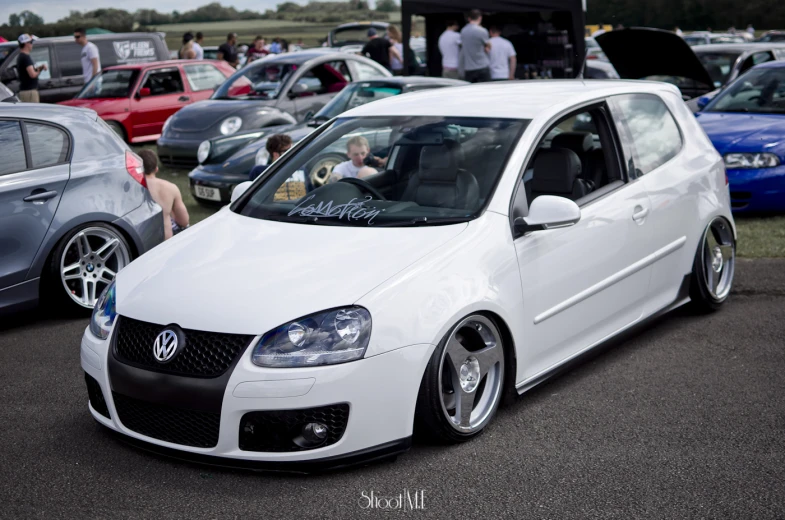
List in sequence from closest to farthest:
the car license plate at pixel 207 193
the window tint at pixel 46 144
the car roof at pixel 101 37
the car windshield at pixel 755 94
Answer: the window tint at pixel 46 144 → the car windshield at pixel 755 94 → the car license plate at pixel 207 193 → the car roof at pixel 101 37

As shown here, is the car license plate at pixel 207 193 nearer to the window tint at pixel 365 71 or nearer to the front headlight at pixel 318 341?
the window tint at pixel 365 71

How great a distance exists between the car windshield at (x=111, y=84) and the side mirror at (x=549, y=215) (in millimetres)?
13220

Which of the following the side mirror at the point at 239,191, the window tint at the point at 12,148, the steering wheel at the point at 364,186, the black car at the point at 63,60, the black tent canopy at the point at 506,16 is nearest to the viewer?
the steering wheel at the point at 364,186

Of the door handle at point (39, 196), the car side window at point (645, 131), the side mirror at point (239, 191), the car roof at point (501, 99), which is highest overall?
the car roof at point (501, 99)

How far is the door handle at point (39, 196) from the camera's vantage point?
6.25 m

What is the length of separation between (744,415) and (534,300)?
111 cm

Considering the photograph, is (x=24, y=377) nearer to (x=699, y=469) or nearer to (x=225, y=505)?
(x=225, y=505)

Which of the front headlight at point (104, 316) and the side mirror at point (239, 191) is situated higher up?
the side mirror at point (239, 191)

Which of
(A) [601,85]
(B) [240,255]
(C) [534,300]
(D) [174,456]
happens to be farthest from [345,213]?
(A) [601,85]

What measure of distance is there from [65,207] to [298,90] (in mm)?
6762

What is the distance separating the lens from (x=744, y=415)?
4422mm

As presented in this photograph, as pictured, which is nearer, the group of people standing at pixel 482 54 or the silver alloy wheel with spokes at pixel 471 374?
the silver alloy wheel with spokes at pixel 471 374

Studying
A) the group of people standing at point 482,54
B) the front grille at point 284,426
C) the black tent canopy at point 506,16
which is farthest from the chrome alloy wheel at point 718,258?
the black tent canopy at point 506,16

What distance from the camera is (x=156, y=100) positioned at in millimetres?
16516
